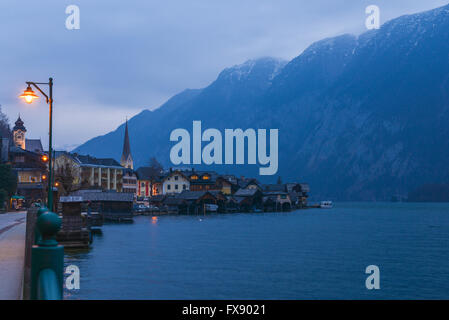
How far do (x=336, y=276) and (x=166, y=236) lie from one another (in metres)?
37.3

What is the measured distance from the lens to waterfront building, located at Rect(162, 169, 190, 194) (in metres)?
174

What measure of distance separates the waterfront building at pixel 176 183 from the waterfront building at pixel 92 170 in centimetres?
1876

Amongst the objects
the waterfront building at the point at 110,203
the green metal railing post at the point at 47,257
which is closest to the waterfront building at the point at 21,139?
the waterfront building at the point at 110,203

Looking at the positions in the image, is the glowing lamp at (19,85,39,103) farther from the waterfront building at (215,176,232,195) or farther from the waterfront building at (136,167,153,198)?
the waterfront building at (136,167,153,198)

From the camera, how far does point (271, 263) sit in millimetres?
45469

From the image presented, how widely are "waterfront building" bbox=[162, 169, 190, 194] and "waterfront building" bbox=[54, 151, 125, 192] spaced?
18759mm

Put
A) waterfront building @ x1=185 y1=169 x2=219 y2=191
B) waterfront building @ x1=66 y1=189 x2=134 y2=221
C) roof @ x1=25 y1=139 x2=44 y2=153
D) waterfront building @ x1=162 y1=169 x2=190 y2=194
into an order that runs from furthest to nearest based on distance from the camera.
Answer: waterfront building @ x1=185 y1=169 x2=219 y2=191
waterfront building @ x1=162 y1=169 x2=190 y2=194
roof @ x1=25 y1=139 x2=44 y2=153
waterfront building @ x1=66 y1=189 x2=134 y2=221

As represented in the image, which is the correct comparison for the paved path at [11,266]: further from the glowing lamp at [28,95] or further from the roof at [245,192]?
the roof at [245,192]

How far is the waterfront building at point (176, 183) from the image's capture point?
Answer: 173625 millimetres

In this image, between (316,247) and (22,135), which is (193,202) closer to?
(22,135)

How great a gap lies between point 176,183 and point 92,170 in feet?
118

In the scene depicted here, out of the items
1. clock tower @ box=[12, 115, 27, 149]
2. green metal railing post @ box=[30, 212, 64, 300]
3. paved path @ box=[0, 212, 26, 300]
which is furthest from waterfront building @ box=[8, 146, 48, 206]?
green metal railing post @ box=[30, 212, 64, 300]

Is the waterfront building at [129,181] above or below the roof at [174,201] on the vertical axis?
above
